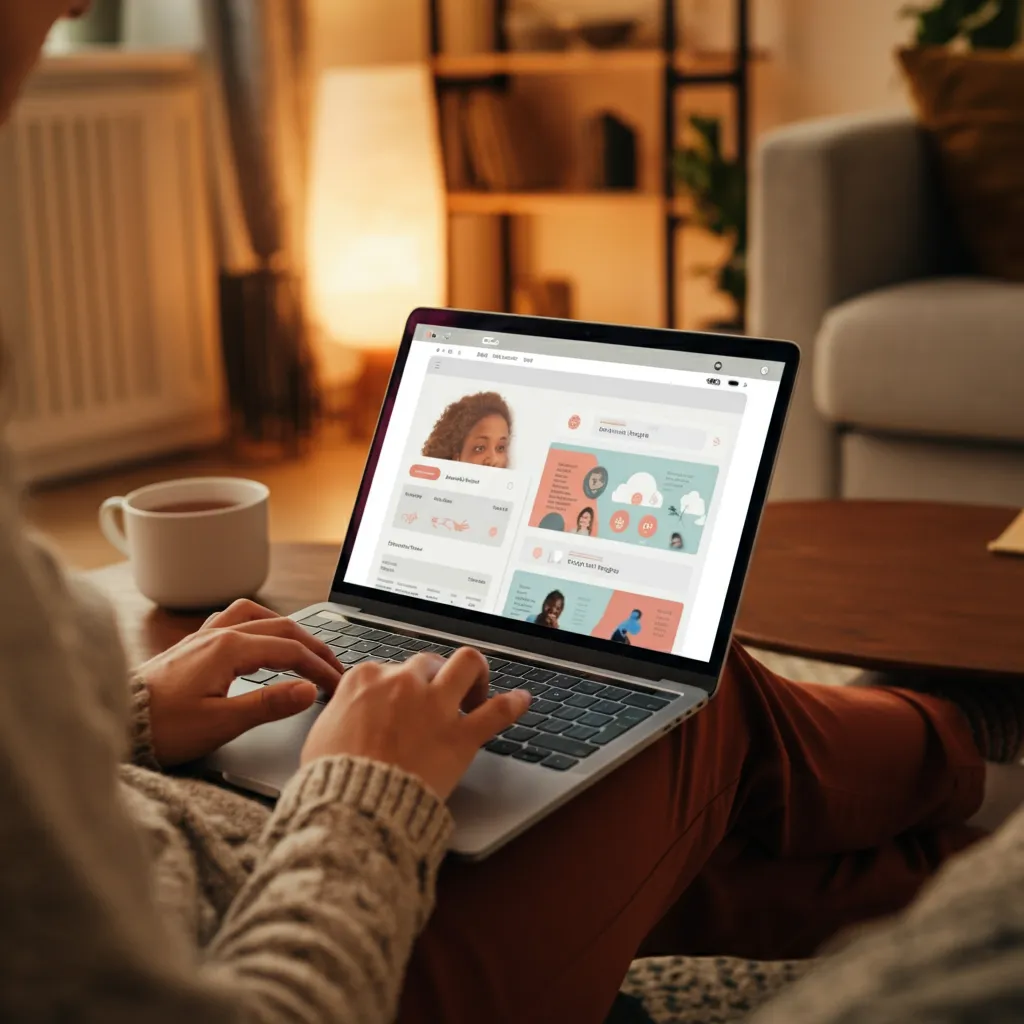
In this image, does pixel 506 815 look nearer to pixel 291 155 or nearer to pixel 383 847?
pixel 383 847

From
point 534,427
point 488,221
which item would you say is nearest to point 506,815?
point 534,427

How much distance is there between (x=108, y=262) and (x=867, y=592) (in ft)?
7.33

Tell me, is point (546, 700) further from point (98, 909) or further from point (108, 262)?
point (108, 262)

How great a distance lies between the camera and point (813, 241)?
2.30 m

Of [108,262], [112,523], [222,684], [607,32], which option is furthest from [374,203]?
[222,684]

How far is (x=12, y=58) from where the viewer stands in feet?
1.59

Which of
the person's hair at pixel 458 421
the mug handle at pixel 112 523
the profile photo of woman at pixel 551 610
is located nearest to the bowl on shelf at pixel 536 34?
the mug handle at pixel 112 523

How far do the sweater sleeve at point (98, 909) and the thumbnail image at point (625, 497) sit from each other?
1.24 feet

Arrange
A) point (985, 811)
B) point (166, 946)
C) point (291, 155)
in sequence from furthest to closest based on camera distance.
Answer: point (291, 155) < point (985, 811) < point (166, 946)

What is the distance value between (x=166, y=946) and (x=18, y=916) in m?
0.05

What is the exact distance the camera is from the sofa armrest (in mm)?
2291

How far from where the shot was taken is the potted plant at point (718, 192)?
320 cm

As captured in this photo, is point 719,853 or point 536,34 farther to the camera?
point 536,34

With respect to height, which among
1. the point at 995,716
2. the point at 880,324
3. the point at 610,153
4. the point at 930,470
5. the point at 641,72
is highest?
the point at 641,72
